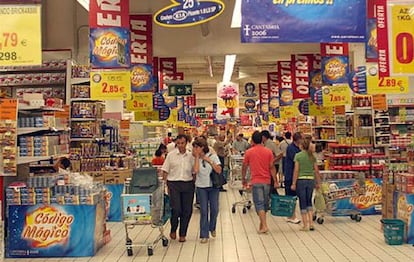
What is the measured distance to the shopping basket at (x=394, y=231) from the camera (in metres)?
8.23

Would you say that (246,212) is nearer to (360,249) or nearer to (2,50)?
(360,249)

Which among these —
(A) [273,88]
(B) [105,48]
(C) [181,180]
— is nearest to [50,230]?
(C) [181,180]

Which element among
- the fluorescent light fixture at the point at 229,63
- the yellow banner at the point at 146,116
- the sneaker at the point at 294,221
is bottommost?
the sneaker at the point at 294,221

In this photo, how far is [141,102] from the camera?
47.8 ft

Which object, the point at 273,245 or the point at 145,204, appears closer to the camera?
the point at 145,204

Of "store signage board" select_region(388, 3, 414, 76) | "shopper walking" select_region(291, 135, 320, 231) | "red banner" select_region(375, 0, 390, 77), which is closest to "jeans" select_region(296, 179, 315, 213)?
"shopper walking" select_region(291, 135, 320, 231)

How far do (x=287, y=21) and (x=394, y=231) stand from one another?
342cm

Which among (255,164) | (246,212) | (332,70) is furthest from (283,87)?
(255,164)

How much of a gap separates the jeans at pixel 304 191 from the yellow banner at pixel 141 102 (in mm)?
6090

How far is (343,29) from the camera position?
7559mm

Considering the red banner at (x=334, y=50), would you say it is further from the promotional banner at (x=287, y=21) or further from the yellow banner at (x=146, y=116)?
the promotional banner at (x=287, y=21)

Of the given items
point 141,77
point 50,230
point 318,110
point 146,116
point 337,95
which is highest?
point 141,77

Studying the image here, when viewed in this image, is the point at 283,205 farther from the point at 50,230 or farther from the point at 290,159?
the point at 50,230

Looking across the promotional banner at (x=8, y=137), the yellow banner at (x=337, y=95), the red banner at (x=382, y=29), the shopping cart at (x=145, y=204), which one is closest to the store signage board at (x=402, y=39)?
the red banner at (x=382, y=29)
